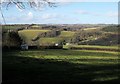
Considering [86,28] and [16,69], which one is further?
[86,28]

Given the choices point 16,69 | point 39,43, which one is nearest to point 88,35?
point 39,43

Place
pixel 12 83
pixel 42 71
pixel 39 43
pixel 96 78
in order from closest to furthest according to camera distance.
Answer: pixel 12 83, pixel 96 78, pixel 42 71, pixel 39 43

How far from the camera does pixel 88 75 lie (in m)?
15.0

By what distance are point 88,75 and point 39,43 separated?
20.7 m

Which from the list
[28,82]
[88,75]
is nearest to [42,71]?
[88,75]

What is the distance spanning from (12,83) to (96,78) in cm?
386

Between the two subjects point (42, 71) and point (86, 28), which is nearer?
point (42, 71)

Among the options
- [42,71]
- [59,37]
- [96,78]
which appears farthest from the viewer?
[59,37]

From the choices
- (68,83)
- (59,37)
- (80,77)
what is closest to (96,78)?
(80,77)

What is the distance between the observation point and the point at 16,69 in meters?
16.3

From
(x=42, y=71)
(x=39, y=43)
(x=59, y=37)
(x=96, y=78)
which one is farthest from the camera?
(x=59, y=37)

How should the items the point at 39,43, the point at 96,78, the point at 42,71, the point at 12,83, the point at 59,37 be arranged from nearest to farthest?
the point at 12,83, the point at 96,78, the point at 42,71, the point at 39,43, the point at 59,37

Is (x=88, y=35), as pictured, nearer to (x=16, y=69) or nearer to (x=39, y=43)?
(x=39, y=43)

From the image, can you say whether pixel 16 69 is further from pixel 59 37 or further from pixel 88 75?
pixel 59 37
